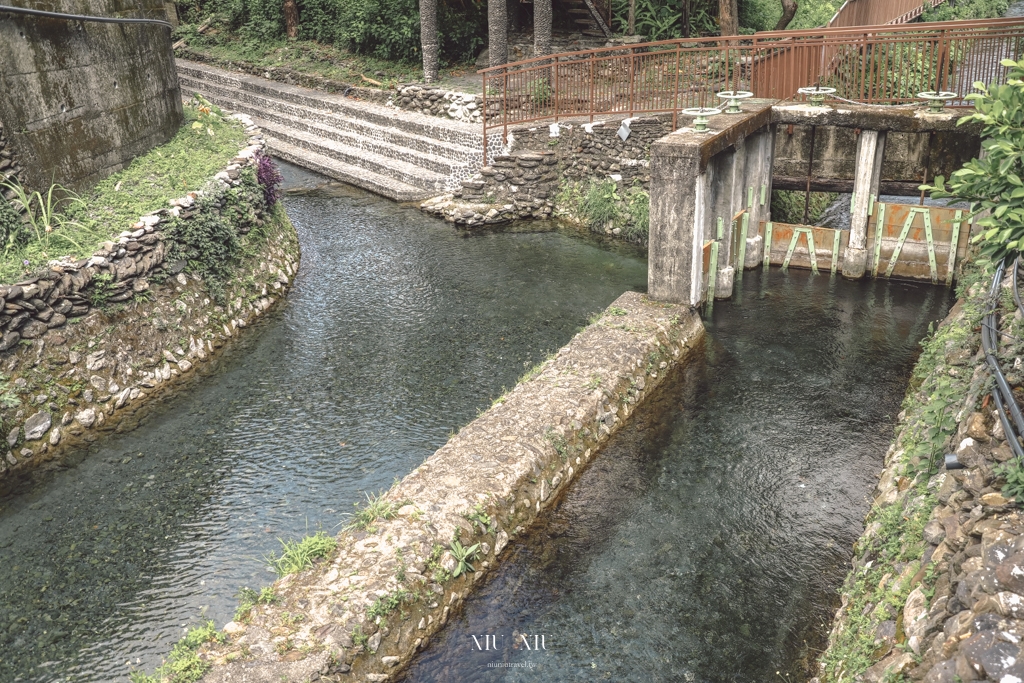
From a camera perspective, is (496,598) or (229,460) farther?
(229,460)

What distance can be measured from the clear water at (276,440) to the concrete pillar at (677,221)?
5.35ft

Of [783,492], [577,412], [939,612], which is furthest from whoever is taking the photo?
[577,412]

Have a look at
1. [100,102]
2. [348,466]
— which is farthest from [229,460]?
[100,102]

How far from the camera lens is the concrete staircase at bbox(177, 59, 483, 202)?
Answer: 782 inches

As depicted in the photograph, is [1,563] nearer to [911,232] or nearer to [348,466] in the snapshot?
[348,466]

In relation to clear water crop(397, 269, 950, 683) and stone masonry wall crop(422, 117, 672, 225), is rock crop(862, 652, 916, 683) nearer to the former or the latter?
clear water crop(397, 269, 950, 683)

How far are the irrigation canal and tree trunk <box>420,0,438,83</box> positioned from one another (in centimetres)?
940

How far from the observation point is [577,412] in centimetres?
1005

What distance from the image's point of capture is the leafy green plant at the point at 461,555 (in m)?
7.76

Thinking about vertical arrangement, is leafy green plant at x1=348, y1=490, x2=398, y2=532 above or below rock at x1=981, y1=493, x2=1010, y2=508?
below

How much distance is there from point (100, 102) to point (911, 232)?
13871 mm

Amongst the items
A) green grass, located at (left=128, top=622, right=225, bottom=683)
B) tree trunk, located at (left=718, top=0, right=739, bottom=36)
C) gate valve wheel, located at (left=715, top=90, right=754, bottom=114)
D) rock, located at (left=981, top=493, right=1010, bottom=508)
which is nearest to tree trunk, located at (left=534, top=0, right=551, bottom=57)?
tree trunk, located at (left=718, top=0, right=739, bottom=36)

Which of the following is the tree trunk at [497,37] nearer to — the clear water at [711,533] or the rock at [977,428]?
the clear water at [711,533]

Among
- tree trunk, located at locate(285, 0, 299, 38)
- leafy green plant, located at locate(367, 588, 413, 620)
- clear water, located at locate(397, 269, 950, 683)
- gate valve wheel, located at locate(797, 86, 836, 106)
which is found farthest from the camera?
tree trunk, located at locate(285, 0, 299, 38)
